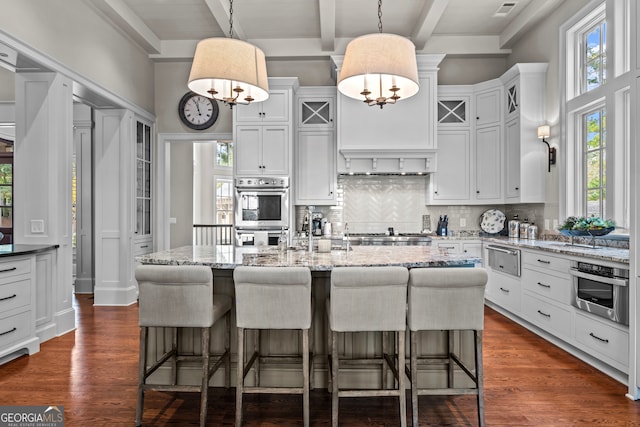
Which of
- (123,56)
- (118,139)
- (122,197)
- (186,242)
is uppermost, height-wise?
(123,56)

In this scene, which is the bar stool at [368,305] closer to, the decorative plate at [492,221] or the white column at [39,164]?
the white column at [39,164]

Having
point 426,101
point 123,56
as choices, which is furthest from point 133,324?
point 426,101

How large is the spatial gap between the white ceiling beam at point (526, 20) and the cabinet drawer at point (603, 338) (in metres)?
3.41

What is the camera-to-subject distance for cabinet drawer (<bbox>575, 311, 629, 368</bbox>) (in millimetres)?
2834

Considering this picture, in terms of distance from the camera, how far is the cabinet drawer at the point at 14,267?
315 centimetres

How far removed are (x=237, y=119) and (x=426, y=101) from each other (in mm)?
2508

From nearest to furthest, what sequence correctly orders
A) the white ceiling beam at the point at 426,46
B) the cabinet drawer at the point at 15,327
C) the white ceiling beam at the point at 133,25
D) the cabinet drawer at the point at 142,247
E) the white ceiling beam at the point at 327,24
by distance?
the cabinet drawer at the point at 15,327, the white ceiling beam at the point at 327,24, the white ceiling beam at the point at 133,25, the cabinet drawer at the point at 142,247, the white ceiling beam at the point at 426,46

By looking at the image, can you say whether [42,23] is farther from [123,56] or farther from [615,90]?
[615,90]

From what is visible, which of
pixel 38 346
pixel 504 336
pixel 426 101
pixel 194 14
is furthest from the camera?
pixel 426 101

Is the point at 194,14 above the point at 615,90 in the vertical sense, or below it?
above

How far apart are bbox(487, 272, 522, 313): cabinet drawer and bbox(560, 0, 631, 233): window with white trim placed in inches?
37.3

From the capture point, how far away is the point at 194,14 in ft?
16.5

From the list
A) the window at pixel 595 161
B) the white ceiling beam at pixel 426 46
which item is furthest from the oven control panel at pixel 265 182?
the window at pixel 595 161

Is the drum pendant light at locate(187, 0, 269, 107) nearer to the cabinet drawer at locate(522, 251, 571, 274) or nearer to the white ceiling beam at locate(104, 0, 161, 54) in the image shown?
the white ceiling beam at locate(104, 0, 161, 54)
